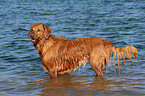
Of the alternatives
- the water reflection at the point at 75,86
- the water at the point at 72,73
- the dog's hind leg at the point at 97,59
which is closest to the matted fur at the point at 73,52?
the dog's hind leg at the point at 97,59

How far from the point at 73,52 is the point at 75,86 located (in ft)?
3.92

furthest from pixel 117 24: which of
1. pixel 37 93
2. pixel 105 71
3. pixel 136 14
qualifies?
pixel 37 93

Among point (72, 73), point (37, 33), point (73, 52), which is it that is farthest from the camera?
point (72, 73)

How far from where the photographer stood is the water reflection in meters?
7.53

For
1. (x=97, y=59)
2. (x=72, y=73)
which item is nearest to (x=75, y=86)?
(x=97, y=59)

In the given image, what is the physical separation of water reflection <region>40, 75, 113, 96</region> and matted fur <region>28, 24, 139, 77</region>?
0.33m

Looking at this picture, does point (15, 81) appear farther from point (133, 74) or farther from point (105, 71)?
point (133, 74)

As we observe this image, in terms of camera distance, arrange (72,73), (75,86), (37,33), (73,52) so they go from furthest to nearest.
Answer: (72,73) → (73,52) → (37,33) → (75,86)

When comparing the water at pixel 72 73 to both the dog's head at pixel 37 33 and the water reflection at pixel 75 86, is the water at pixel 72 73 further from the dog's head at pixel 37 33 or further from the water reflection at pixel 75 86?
the dog's head at pixel 37 33

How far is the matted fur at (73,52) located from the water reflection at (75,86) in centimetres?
33

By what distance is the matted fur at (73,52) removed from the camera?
871 centimetres

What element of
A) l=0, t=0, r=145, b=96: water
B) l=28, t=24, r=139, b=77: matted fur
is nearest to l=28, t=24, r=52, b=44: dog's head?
l=28, t=24, r=139, b=77: matted fur

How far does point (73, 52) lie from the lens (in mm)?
8828

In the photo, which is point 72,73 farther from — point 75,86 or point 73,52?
point 75,86
